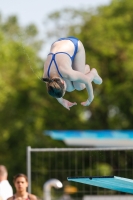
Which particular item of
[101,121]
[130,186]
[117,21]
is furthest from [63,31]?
[130,186]

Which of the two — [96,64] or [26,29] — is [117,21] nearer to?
[96,64]

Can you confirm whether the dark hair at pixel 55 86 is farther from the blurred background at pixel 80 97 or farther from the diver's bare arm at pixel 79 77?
the blurred background at pixel 80 97

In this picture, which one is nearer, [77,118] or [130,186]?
[130,186]

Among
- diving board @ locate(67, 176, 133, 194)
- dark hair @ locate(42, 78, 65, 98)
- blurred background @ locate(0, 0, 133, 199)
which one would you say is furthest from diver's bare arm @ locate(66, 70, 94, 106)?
blurred background @ locate(0, 0, 133, 199)

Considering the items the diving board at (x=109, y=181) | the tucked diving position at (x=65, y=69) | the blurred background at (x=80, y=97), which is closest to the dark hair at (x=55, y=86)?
the tucked diving position at (x=65, y=69)

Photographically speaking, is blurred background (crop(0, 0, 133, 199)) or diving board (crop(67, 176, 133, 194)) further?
blurred background (crop(0, 0, 133, 199))

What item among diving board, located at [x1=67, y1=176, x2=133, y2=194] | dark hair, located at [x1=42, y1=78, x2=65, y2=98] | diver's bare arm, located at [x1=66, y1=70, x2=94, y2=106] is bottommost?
diving board, located at [x1=67, y1=176, x2=133, y2=194]

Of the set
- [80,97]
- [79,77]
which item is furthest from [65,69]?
[80,97]

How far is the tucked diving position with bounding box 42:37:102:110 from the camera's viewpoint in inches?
390

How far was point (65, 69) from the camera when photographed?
9.99 meters

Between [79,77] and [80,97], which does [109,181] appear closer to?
[79,77]

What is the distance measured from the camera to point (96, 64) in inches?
1607

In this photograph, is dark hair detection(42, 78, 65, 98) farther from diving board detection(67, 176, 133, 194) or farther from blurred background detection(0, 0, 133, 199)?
blurred background detection(0, 0, 133, 199)

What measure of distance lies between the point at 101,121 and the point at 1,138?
5.48 meters
